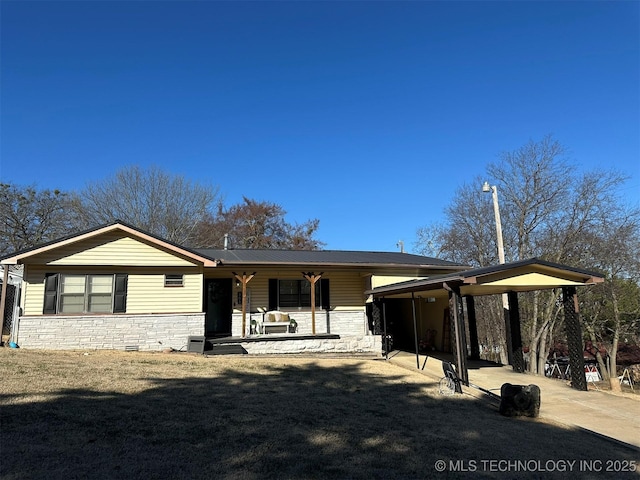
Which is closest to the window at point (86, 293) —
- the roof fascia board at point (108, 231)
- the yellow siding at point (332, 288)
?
the roof fascia board at point (108, 231)

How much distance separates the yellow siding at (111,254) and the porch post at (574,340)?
1036cm

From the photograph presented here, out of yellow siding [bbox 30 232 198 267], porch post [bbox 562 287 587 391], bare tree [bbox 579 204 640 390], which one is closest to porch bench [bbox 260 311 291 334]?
yellow siding [bbox 30 232 198 267]

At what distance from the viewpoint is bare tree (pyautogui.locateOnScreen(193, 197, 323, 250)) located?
3077cm

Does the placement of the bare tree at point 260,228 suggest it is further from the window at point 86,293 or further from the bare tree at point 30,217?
the window at point 86,293

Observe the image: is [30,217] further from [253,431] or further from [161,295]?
[253,431]

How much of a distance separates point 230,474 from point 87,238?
35.0ft

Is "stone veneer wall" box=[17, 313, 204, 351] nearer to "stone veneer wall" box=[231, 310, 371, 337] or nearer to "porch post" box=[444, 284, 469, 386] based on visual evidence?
"stone veneer wall" box=[231, 310, 371, 337]

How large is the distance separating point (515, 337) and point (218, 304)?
9506mm

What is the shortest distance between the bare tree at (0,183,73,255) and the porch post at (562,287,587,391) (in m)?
25.8

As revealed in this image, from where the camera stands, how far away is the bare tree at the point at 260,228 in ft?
101

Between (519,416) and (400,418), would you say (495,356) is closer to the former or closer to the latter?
(519,416)

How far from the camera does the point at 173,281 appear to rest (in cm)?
1298

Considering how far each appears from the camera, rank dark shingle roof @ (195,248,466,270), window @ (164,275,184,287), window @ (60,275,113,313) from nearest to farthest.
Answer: window @ (60,275,113,313), window @ (164,275,184,287), dark shingle roof @ (195,248,466,270)

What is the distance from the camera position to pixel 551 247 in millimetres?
19094
